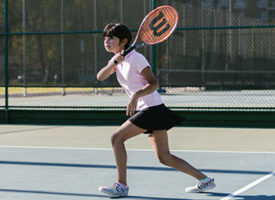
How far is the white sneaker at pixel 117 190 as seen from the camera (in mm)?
5789

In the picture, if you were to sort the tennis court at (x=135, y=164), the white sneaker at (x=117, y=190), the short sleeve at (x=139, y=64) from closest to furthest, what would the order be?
the short sleeve at (x=139, y=64), the white sneaker at (x=117, y=190), the tennis court at (x=135, y=164)

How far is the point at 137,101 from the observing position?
221 inches

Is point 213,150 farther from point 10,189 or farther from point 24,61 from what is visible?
point 24,61

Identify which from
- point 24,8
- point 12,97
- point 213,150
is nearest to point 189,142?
point 213,150

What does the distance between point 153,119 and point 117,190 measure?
737mm

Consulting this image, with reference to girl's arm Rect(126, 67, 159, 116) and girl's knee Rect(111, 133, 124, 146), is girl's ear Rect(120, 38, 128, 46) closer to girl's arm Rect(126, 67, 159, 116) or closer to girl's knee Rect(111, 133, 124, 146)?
girl's arm Rect(126, 67, 159, 116)

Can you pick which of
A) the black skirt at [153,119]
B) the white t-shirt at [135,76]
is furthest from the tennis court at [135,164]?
the white t-shirt at [135,76]

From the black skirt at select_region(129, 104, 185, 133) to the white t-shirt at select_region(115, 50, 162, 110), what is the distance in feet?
0.17

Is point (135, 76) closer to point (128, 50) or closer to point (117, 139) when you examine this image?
point (128, 50)

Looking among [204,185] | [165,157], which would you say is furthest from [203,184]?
[165,157]

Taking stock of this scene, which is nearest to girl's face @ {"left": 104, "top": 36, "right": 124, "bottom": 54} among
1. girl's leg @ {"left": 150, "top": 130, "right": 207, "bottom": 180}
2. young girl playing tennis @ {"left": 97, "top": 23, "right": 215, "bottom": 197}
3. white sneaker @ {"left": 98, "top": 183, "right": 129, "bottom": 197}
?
young girl playing tennis @ {"left": 97, "top": 23, "right": 215, "bottom": 197}

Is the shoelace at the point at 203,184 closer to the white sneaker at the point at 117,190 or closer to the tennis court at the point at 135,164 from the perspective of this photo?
the tennis court at the point at 135,164

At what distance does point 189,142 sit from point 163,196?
4300 mm

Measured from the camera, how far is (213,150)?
9117 millimetres
